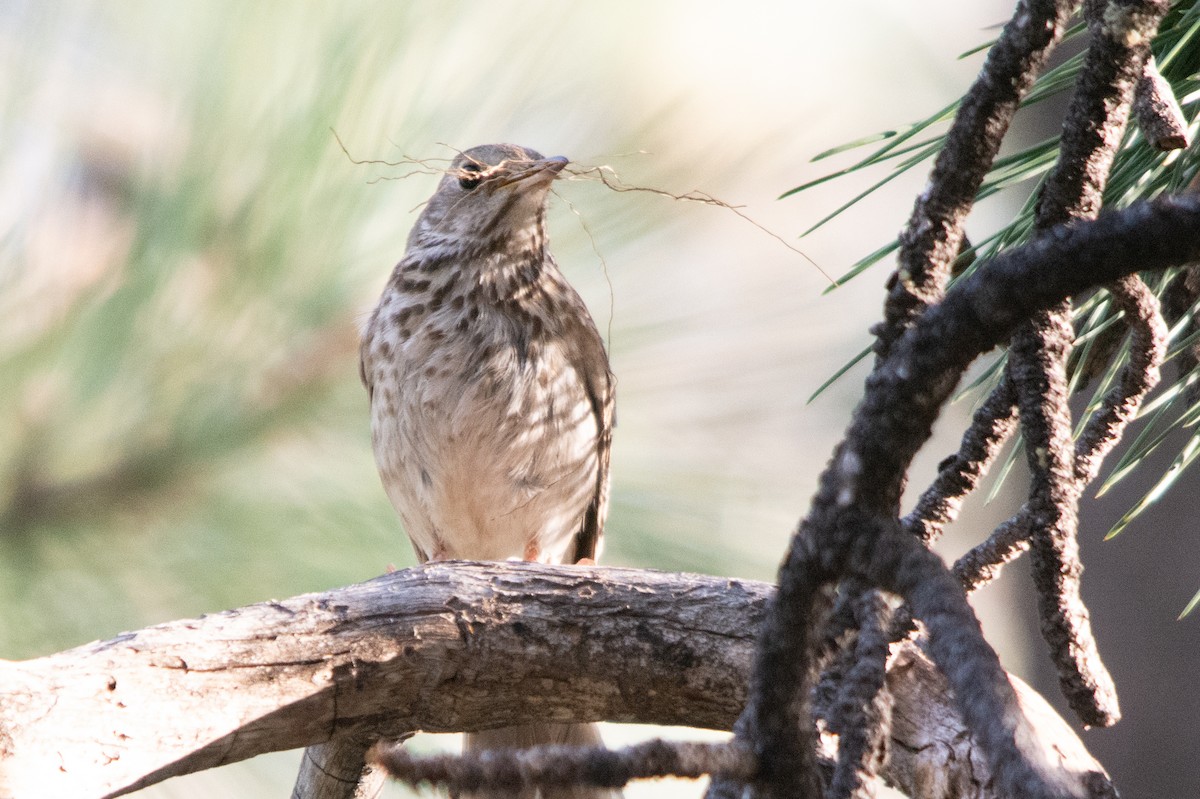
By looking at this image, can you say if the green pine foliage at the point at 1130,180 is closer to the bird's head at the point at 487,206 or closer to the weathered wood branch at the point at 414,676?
the weathered wood branch at the point at 414,676

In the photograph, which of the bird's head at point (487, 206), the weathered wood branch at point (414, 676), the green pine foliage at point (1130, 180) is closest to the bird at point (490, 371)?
the bird's head at point (487, 206)

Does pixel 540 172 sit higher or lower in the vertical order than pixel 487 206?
lower

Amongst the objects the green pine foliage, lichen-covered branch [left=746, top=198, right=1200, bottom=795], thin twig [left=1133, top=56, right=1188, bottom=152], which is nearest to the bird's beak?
the green pine foliage

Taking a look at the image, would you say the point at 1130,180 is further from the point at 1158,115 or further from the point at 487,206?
the point at 487,206

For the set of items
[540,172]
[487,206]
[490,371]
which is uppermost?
[487,206]

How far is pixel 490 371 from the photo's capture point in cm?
226

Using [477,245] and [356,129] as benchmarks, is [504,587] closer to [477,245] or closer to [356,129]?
[356,129]

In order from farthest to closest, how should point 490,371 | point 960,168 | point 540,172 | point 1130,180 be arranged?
point 490,371 → point 540,172 → point 1130,180 → point 960,168

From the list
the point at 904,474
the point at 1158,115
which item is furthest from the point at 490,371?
the point at 904,474

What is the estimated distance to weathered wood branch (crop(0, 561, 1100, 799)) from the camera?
112 centimetres

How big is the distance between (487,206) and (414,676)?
1.23 meters

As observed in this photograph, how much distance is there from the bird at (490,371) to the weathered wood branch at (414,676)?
2.67 feet

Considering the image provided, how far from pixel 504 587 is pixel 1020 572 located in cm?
245

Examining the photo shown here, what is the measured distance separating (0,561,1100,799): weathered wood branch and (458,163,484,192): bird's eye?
858 millimetres
